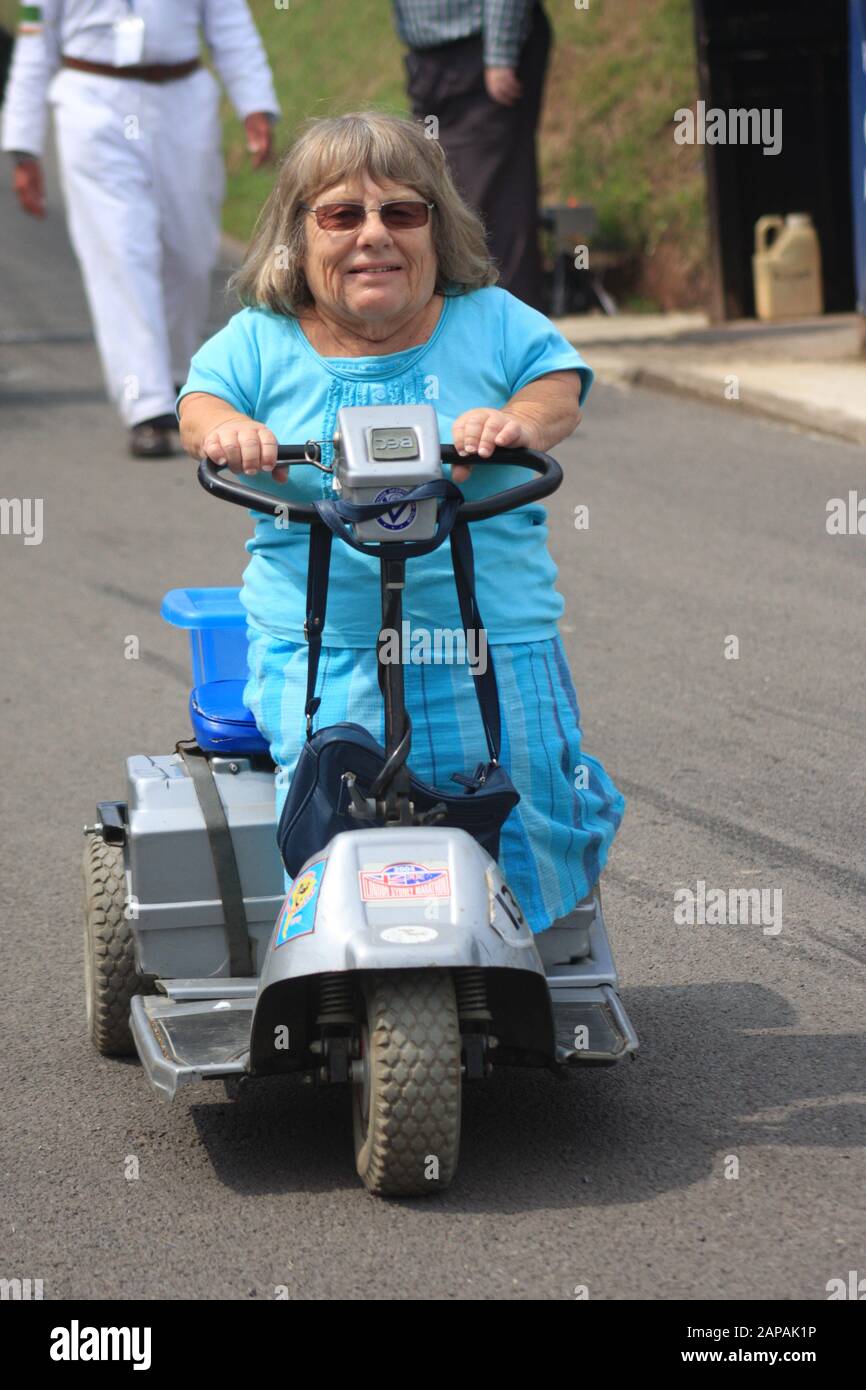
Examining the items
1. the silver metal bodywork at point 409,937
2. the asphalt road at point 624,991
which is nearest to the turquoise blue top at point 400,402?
the silver metal bodywork at point 409,937

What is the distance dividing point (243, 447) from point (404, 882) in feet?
2.32

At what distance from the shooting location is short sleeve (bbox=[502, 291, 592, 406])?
363 cm

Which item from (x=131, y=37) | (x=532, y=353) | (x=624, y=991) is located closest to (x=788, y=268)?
(x=131, y=37)

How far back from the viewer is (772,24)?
43.1 ft

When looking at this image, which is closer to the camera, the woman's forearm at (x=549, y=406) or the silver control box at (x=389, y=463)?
the silver control box at (x=389, y=463)

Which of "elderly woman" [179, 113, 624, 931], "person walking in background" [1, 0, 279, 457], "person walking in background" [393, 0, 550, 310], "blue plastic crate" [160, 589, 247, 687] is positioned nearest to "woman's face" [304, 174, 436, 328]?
"elderly woman" [179, 113, 624, 931]

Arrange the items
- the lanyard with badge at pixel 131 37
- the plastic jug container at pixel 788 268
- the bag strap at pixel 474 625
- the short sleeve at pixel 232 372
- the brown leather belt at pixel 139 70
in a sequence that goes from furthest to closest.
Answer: the plastic jug container at pixel 788 268 < the brown leather belt at pixel 139 70 < the lanyard with badge at pixel 131 37 < the short sleeve at pixel 232 372 < the bag strap at pixel 474 625

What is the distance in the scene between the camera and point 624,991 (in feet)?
13.6

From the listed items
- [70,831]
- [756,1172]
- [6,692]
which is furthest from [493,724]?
[6,692]

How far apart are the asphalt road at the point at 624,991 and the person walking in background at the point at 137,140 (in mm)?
1311

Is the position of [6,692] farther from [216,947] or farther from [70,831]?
[216,947]

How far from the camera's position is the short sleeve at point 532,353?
11.9 feet

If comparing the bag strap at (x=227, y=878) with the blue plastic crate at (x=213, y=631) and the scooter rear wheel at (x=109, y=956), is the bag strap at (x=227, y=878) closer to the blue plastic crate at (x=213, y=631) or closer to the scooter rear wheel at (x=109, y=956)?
the scooter rear wheel at (x=109, y=956)

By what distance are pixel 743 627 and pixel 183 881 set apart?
350 cm
